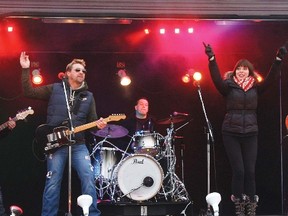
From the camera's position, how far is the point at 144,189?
766 centimetres

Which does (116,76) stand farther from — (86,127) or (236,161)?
(236,161)

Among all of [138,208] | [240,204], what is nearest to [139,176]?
[138,208]

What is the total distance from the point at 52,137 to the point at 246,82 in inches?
99.9

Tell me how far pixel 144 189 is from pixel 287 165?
2464 mm

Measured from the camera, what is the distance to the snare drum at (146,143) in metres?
8.08

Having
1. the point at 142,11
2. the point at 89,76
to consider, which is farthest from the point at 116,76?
the point at 142,11

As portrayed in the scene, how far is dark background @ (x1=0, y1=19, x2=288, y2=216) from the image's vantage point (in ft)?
29.2

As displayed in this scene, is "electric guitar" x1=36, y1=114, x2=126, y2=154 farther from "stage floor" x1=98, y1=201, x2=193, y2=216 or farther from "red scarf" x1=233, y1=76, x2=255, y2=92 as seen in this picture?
"red scarf" x1=233, y1=76, x2=255, y2=92

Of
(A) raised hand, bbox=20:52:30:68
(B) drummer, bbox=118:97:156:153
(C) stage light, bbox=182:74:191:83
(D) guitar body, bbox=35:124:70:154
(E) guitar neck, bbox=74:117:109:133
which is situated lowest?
(D) guitar body, bbox=35:124:70:154

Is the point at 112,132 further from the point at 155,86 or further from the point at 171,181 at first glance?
the point at 155,86

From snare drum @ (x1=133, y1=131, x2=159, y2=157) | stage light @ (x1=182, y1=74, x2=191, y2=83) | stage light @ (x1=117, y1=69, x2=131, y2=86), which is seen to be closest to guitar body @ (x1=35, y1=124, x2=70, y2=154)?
snare drum @ (x1=133, y1=131, x2=159, y2=157)

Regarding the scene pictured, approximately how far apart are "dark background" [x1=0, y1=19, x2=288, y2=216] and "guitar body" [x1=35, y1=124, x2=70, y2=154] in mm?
2040

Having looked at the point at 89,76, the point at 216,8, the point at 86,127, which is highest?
the point at 216,8

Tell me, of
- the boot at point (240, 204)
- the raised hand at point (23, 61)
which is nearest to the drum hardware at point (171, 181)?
the boot at point (240, 204)
